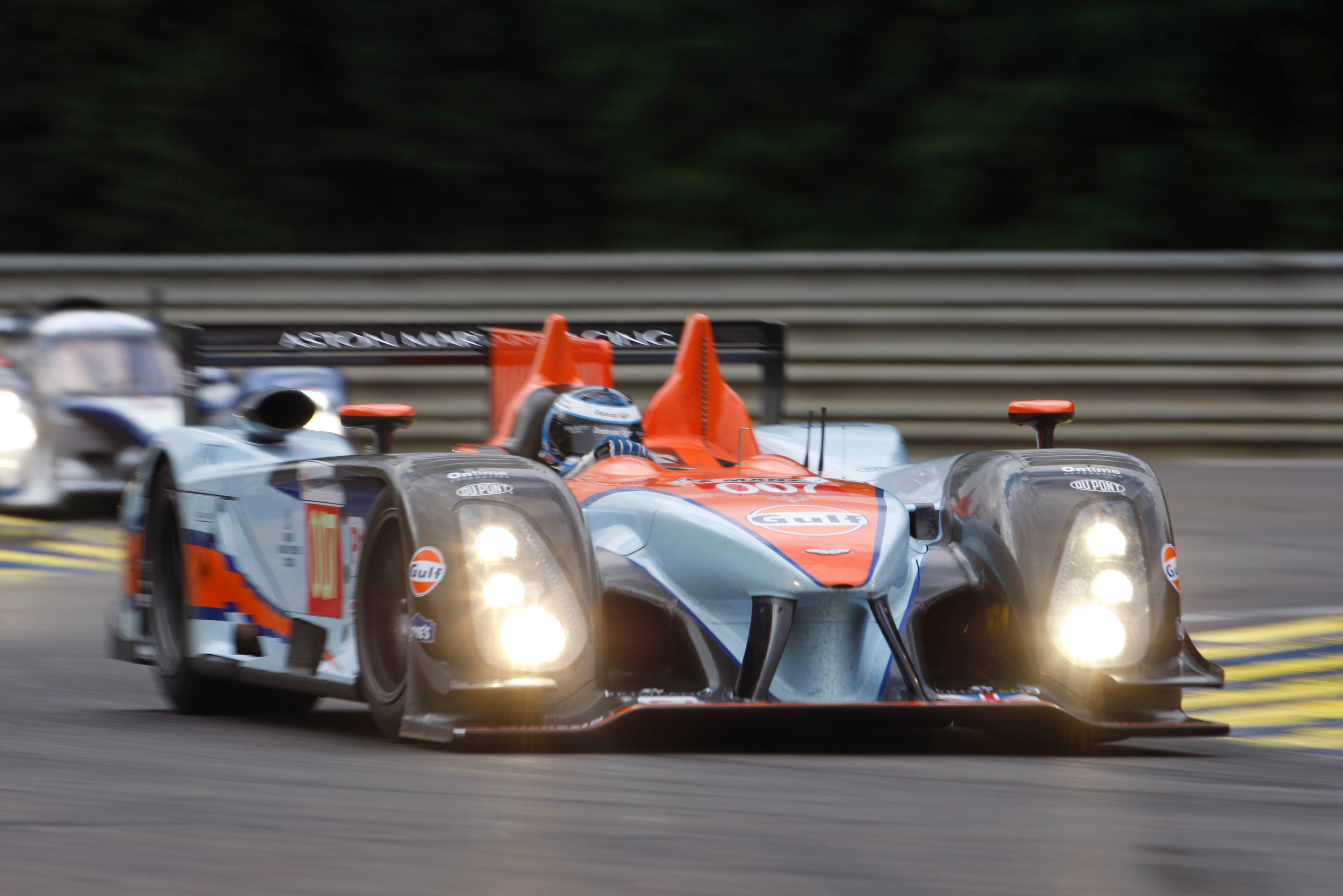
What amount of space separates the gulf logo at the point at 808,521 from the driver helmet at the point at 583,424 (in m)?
1.43

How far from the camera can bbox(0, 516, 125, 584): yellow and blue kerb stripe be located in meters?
10.7

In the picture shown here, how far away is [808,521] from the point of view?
5.38m

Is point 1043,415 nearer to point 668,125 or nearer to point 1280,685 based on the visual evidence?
point 1280,685

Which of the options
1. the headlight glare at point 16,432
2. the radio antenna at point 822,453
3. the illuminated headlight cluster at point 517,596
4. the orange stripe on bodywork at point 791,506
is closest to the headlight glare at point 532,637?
the illuminated headlight cluster at point 517,596

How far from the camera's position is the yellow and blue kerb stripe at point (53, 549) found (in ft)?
35.0

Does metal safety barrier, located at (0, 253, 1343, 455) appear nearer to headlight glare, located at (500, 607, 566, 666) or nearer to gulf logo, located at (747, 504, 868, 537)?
gulf logo, located at (747, 504, 868, 537)

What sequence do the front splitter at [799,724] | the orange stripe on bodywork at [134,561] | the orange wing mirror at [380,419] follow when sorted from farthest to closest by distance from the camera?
the orange stripe on bodywork at [134,561]
the orange wing mirror at [380,419]
the front splitter at [799,724]

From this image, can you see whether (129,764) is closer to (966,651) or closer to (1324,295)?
(966,651)

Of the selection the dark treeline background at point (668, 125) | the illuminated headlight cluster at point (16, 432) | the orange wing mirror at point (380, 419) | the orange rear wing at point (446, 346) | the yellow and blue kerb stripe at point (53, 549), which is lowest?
the yellow and blue kerb stripe at point (53, 549)

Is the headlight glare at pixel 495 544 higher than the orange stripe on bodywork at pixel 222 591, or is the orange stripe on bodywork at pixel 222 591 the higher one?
the headlight glare at pixel 495 544

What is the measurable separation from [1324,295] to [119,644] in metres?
8.50

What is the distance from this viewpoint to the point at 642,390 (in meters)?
13.5

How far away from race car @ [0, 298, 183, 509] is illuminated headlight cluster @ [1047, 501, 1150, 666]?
8033 mm

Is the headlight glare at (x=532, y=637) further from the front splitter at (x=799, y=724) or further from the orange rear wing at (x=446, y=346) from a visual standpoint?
the orange rear wing at (x=446, y=346)
